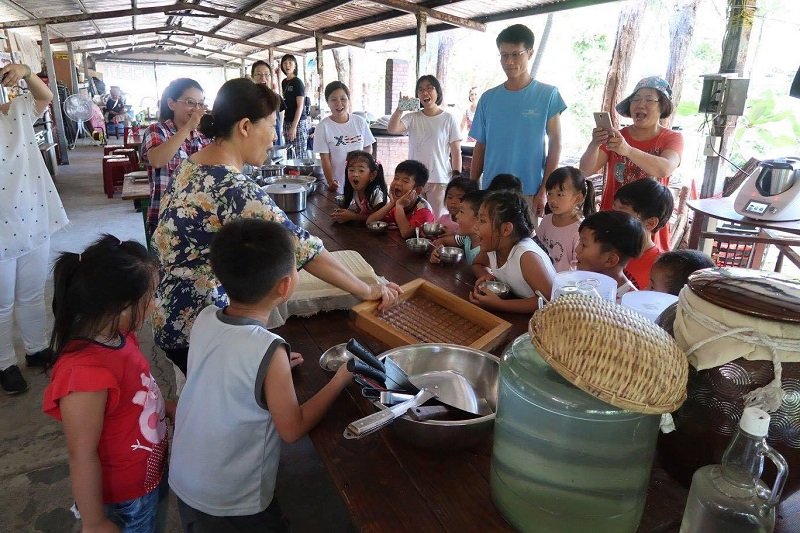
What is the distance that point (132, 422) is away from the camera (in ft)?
4.20

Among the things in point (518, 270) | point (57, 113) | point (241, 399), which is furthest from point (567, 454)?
point (57, 113)

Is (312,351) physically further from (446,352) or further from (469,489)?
(469,489)

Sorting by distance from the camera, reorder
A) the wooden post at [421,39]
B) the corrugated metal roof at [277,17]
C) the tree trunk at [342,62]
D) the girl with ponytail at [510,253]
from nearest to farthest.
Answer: the girl with ponytail at [510,253]
the corrugated metal roof at [277,17]
the wooden post at [421,39]
the tree trunk at [342,62]

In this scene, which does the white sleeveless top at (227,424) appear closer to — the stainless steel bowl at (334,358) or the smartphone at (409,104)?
the stainless steel bowl at (334,358)

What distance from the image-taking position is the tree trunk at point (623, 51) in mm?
5293

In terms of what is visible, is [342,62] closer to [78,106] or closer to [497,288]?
[78,106]

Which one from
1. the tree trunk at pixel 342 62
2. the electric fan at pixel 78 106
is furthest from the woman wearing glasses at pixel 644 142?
the electric fan at pixel 78 106

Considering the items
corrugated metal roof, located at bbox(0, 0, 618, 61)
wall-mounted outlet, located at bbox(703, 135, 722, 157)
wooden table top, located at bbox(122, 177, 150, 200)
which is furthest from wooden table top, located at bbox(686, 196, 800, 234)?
wooden table top, located at bbox(122, 177, 150, 200)

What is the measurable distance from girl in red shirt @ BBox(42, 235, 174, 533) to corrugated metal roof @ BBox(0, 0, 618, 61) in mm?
5160

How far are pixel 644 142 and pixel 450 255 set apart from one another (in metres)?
1.46

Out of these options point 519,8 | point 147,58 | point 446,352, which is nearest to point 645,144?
point 446,352

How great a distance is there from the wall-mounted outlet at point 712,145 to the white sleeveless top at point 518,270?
2715mm

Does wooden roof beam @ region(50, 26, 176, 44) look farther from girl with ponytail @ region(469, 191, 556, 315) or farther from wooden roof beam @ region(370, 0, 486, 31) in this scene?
girl with ponytail @ region(469, 191, 556, 315)

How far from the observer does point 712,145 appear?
3768 mm
